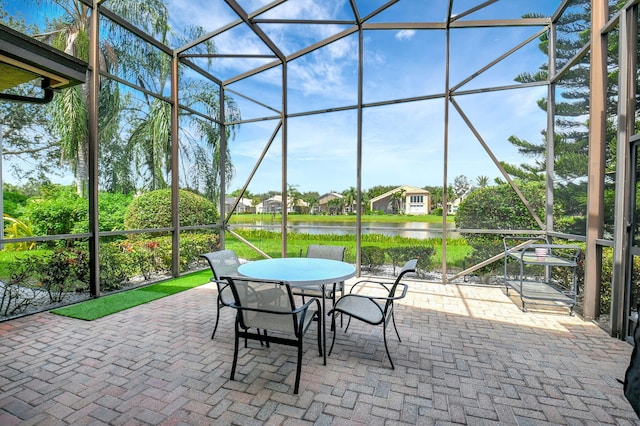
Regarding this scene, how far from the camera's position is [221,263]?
3326 mm

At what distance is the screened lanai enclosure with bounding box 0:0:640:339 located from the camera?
3.56 meters

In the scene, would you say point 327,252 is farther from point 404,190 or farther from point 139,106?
point 139,106

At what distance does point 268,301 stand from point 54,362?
201 centimetres

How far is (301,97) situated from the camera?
253 inches

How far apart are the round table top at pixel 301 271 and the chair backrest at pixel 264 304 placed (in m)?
0.23

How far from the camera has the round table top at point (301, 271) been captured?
100 inches

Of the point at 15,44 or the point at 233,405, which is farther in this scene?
the point at 233,405

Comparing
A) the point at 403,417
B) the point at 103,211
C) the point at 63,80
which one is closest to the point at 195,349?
the point at 403,417

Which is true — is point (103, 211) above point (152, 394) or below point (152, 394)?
above

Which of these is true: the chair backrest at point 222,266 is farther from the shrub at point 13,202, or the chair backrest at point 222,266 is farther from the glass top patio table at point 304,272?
the shrub at point 13,202

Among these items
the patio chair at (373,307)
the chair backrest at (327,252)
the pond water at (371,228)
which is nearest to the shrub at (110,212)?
the pond water at (371,228)

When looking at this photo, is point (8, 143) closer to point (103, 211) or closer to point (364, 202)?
point (103, 211)

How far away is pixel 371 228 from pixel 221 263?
332 cm

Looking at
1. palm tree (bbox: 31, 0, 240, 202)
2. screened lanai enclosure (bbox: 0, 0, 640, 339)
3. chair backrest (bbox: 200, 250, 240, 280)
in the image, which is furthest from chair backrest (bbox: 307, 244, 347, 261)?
palm tree (bbox: 31, 0, 240, 202)
